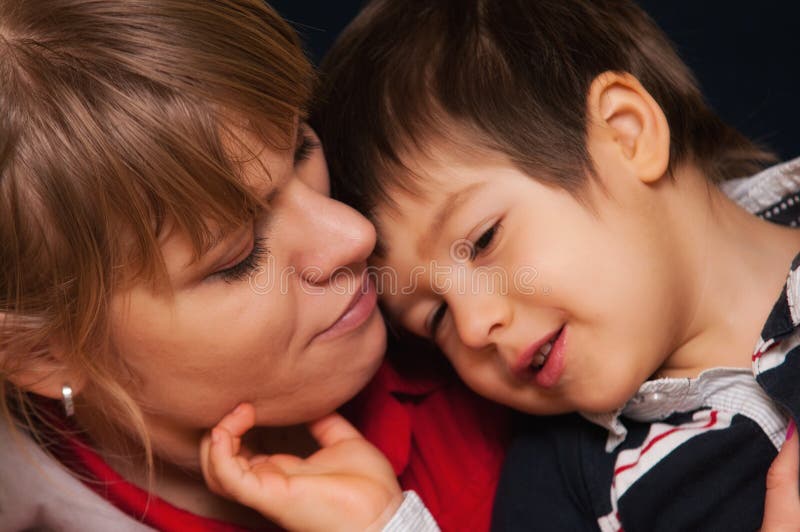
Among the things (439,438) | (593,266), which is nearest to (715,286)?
(593,266)

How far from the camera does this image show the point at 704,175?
1.39 metres

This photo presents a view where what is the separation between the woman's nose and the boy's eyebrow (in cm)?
12

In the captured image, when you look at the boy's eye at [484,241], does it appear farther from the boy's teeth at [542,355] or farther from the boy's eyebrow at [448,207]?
the boy's teeth at [542,355]

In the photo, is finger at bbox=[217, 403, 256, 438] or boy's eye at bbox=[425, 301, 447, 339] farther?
boy's eye at bbox=[425, 301, 447, 339]

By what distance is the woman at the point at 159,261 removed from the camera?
0.95 meters

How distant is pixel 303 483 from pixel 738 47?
1226 millimetres

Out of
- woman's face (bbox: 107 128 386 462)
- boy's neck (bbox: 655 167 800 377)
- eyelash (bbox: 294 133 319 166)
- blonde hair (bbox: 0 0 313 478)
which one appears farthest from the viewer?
boy's neck (bbox: 655 167 800 377)

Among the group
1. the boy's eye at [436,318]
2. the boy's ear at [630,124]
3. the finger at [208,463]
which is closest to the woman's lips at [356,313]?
the boy's eye at [436,318]

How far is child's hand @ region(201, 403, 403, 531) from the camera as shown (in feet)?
3.74

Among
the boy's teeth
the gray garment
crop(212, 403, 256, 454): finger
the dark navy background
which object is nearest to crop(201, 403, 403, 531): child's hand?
crop(212, 403, 256, 454): finger

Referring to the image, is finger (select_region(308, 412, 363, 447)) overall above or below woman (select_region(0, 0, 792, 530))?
below

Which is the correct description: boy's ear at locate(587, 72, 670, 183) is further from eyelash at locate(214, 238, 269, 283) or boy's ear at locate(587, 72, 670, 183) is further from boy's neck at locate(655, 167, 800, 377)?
eyelash at locate(214, 238, 269, 283)

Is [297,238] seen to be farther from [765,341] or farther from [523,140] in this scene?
[765,341]

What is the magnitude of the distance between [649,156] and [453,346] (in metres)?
0.38
